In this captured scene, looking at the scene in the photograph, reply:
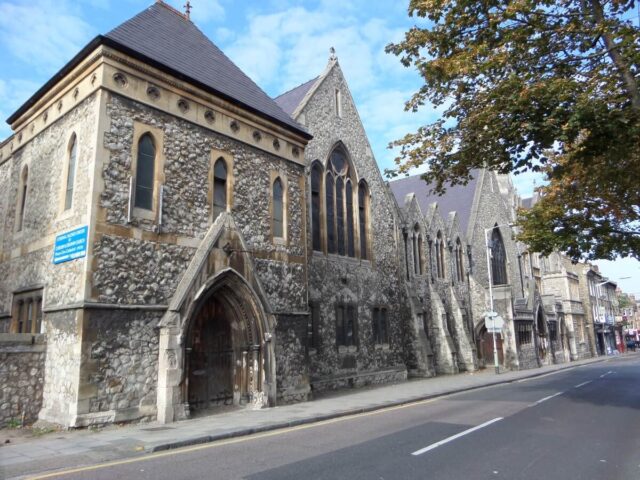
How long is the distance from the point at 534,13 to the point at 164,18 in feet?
37.7

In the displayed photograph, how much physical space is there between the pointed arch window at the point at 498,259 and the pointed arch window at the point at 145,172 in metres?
32.1

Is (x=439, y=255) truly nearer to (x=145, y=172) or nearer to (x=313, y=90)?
(x=313, y=90)

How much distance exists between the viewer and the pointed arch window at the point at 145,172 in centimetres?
1184

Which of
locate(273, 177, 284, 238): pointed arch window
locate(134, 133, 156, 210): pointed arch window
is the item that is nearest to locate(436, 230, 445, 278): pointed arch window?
locate(273, 177, 284, 238): pointed arch window

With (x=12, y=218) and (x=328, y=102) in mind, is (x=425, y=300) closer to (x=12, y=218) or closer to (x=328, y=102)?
(x=328, y=102)

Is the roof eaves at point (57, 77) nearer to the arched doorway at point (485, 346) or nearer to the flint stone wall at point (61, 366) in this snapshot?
the flint stone wall at point (61, 366)

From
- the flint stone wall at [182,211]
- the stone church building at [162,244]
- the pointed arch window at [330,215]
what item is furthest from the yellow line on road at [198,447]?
the pointed arch window at [330,215]

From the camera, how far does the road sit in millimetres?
6656

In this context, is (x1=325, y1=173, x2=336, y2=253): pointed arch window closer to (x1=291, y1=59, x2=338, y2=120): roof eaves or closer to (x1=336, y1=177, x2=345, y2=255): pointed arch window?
(x1=336, y1=177, x2=345, y2=255): pointed arch window

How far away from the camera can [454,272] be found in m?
31.5

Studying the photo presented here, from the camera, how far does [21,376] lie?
34.7 ft

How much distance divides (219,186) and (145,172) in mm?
2375

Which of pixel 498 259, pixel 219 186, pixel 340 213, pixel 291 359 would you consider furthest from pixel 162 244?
pixel 498 259

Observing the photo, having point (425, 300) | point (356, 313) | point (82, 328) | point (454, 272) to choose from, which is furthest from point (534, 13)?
point (454, 272)
